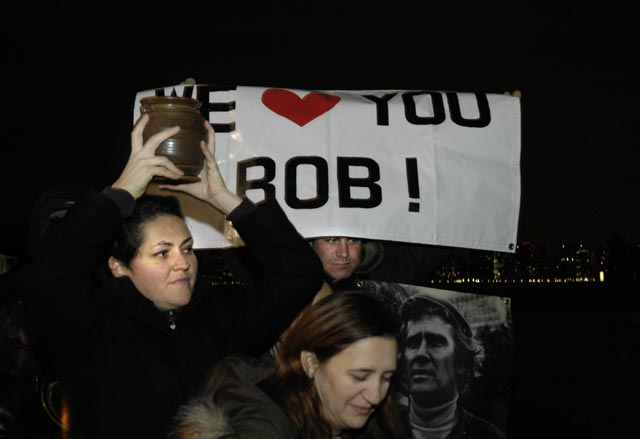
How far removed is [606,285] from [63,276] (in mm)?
5330

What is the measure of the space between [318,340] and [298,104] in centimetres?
171

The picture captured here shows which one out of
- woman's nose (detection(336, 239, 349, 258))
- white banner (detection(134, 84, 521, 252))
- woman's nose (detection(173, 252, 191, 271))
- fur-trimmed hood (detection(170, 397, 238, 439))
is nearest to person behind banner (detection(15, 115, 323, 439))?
woman's nose (detection(173, 252, 191, 271))

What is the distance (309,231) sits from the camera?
3.58 metres

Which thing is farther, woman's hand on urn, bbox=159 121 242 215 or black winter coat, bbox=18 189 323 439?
woman's hand on urn, bbox=159 121 242 215

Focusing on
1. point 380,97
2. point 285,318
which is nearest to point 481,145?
point 380,97

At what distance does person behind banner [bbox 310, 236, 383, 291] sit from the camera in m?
3.41

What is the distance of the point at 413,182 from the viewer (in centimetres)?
370

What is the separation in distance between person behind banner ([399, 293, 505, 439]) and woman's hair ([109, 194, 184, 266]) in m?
1.15

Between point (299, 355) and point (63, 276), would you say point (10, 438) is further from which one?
point (299, 355)

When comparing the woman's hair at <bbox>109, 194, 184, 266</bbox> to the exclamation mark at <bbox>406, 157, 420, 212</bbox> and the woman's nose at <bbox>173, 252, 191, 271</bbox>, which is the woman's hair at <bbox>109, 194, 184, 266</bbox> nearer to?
the woman's nose at <bbox>173, 252, 191, 271</bbox>

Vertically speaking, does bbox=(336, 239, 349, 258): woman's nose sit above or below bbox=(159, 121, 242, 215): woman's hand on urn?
below

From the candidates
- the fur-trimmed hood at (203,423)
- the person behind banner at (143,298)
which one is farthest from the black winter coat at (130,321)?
the fur-trimmed hood at (203,423)

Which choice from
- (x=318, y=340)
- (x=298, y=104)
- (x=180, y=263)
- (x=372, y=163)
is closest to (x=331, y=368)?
(x=318, y=340)

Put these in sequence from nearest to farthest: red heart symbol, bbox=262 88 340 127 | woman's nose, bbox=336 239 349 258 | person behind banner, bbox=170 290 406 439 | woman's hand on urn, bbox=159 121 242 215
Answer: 1. person behind banner, bbox=170 290 406 439
2. woman's hand on urn, bbox=159 121 242 215
3. woman's nose, bbox=336 239 349 258
4. red heart symbol, bbox=262 88 340 127
